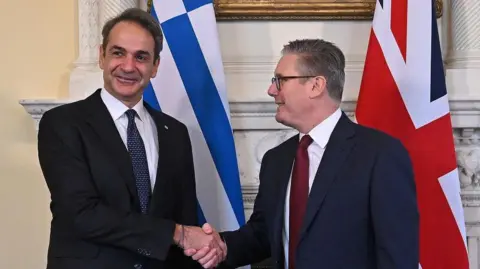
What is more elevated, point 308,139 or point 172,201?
point 308,139

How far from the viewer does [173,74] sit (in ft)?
8.06

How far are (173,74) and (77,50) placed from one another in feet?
1.95

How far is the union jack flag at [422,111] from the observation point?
231cm

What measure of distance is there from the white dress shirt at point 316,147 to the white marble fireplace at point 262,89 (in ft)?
2.91

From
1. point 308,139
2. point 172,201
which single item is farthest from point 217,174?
point 308,139

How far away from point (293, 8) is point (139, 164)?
1.28 m

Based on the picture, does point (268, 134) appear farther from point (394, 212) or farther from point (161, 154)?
point (394, 212)

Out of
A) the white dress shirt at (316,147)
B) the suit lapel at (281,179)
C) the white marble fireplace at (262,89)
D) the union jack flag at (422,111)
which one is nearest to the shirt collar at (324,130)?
the white dress shirt at (316,147)

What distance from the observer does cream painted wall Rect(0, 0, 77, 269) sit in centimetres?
276

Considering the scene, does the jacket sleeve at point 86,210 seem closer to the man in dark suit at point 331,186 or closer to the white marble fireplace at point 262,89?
the man in dark suit at point 331,186

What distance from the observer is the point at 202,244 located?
72.6 inches

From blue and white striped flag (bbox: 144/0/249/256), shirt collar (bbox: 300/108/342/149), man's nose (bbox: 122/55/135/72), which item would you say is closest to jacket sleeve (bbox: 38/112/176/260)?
man's nose (bbox: 122/55/135/72)

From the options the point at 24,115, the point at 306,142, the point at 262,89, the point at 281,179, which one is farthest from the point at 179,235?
the point at 24,115

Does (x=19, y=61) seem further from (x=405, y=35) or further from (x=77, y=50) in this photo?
(x=405, y=35)
